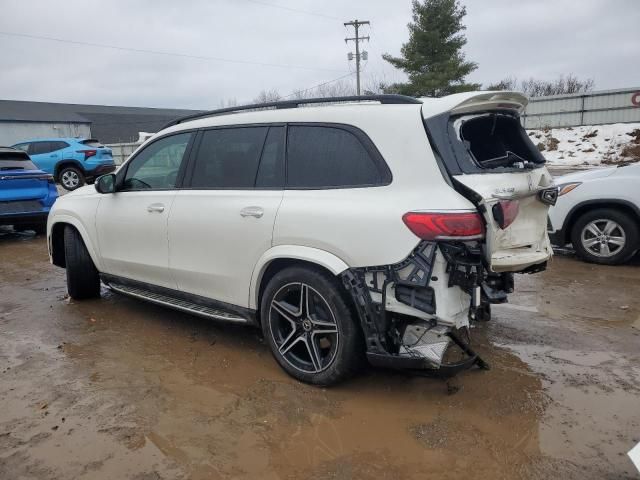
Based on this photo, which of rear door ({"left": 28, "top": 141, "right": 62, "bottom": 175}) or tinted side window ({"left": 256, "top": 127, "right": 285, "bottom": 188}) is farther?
rear door ({"left": 28, "top": 141, "right": 62, "bottom": 175})

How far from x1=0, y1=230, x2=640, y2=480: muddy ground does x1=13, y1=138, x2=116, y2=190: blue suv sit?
12420 millimetres

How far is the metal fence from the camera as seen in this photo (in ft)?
82.5

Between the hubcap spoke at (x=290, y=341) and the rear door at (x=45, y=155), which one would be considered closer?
the hubcap spoke at (x=290, y=341)

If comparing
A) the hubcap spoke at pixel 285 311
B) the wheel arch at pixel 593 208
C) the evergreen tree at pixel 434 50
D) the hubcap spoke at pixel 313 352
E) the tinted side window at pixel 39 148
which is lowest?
the hubcap spoke at pixel 313 352

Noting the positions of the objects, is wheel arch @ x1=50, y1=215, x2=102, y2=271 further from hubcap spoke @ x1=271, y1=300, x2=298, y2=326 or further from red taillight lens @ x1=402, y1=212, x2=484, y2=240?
red taillight lens @ x1=402, y1=212, x2=484, y2=240

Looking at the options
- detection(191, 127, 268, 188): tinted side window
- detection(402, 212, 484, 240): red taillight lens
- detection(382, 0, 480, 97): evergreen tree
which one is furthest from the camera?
detection(382, 0, 480, 97): evergreen tree

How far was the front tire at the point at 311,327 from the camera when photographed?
3064mm

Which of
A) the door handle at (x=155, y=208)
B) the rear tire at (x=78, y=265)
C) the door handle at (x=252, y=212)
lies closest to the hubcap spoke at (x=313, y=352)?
the door handle at (x=252, y=212)

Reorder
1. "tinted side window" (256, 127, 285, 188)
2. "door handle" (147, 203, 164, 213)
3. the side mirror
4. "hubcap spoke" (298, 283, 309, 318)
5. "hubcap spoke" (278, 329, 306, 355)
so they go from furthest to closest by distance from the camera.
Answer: the side mirror → "door handle" (147, 203, 164, 213) → "tinted side window" (256, 127, 285, 188) → "hubcap spoke" (278, 329, 306, 355) → "hubcap spoke" (298, 283, 309, 318)

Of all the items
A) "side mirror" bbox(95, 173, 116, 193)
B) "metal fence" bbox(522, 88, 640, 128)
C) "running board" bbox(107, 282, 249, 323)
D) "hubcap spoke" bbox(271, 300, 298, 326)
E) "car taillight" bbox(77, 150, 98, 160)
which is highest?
"metal fence" bbox(522, 88, 640, 128)

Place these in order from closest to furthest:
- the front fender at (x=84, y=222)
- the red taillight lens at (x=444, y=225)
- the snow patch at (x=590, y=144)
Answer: the red taillight lens at (x=444, y=225) → the front fender at (x=84, y=222) → the snow patch at (x=590, y=144)

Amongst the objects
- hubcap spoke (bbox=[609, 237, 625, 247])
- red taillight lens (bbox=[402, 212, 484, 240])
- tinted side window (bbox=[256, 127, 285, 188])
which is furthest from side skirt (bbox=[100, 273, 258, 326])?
hubcap spoke (bbox=[609, 237, 625, 247])

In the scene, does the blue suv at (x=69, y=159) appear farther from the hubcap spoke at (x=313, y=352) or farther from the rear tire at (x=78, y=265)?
the hubcap spoke at (x=313, y=352)

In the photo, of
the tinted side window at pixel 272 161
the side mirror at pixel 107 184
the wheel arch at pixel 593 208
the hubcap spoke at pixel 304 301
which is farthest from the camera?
the wheel arch at pixel 593 208
